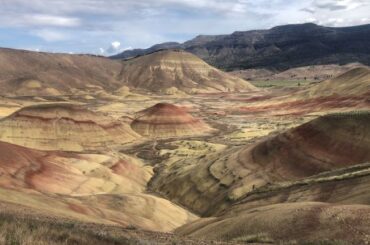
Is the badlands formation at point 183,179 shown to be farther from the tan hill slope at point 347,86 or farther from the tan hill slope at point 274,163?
the tan hill slope at point 347,86

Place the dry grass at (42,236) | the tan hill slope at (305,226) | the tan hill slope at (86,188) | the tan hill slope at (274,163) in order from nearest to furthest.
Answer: the dry grass at (42,236), the tan hill slope at (305,226), the tan hill slope at (86,188), the tan hill slope at (274,163)

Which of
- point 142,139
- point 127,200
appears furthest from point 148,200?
point 142,139

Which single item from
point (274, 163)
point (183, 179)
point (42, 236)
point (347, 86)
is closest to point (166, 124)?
point (183, 179)

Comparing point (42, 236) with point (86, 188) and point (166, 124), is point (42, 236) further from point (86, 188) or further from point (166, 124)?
point (166, 124)

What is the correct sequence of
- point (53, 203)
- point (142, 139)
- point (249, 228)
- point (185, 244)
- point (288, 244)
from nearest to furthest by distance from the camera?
point (185, 244) → point (288, 244) → point (249, 228) → point (53, 203) → point (142, 139)

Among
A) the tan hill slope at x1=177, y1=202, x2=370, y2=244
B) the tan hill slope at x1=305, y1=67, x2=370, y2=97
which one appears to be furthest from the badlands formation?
the tan hill slope at x1=305, y1=67, x2=370, y2=97

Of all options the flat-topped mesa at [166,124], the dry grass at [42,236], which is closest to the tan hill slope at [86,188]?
the dry grass at [42,236]

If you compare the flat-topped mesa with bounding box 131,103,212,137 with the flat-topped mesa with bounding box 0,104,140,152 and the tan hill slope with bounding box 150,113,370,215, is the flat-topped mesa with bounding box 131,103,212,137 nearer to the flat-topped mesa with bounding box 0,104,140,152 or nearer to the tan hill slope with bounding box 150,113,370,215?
the flat-topped mesa with bounding box 0,104,140,152

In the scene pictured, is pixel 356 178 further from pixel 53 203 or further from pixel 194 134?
pixel 194 134
